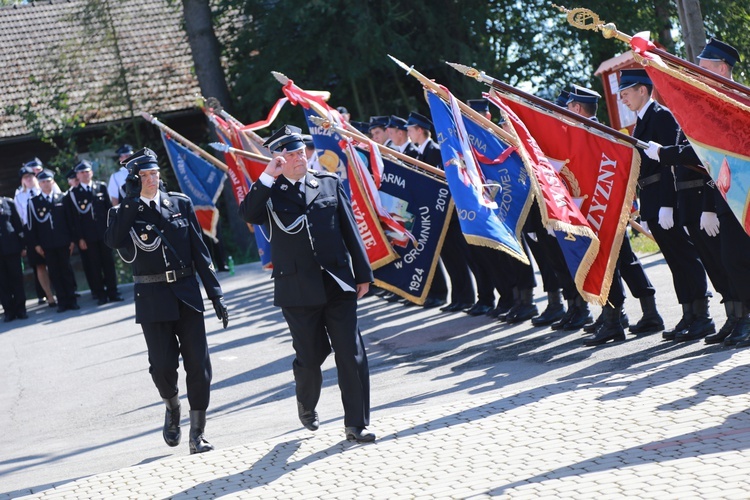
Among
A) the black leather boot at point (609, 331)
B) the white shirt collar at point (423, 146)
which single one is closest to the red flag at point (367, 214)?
the white shirt collar at point (423, 146)

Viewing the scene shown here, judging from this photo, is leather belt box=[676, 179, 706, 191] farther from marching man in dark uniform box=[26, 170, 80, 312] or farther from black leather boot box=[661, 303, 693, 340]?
marching man in dark uniform box=[26, 170, 80, 312]

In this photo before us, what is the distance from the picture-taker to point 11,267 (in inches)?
715

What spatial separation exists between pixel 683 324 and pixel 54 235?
12.0m

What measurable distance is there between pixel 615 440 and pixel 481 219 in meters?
3.61

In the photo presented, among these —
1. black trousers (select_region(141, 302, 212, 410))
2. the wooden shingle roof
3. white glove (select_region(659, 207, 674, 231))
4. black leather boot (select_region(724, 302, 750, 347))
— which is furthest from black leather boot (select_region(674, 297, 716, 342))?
the wooden shingle roof

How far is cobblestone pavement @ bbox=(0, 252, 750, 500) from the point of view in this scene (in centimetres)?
550

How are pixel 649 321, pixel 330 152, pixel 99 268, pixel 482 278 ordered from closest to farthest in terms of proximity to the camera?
pixel 649 321
pixel 482 278
pixel 330 152
pixel 99 268

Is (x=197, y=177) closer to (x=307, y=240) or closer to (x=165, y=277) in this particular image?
(x=165, y=277)

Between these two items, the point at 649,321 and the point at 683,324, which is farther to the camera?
the point at 649,321

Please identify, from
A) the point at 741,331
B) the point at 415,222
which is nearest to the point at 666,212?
the point at 741,331

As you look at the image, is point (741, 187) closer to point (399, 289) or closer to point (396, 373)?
point (396, 373)

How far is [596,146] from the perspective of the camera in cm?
911

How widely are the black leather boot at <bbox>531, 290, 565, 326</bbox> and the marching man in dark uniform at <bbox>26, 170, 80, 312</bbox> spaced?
976 centimetres

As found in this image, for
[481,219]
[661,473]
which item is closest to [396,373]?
[481,219]
